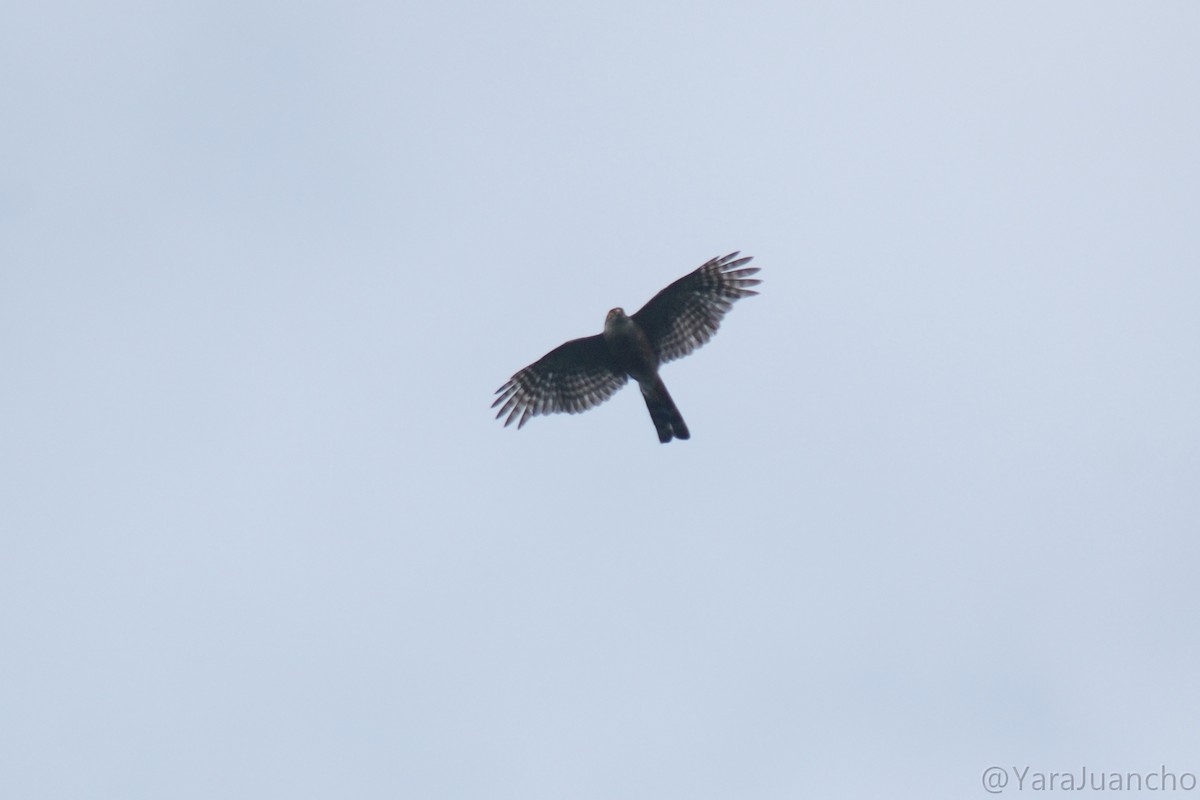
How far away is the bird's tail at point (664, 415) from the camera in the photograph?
15984 millimetres

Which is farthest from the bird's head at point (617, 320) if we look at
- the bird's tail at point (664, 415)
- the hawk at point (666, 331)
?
the bird's tail at point (664, 415)

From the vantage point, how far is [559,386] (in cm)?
1728

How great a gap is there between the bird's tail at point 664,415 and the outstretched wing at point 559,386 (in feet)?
2.80

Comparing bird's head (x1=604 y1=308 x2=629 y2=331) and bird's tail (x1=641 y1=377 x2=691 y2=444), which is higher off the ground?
bird's head (x1=604 y1=308 x2=629 y2=331)

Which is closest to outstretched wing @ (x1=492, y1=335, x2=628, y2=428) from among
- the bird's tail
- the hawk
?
the hawk

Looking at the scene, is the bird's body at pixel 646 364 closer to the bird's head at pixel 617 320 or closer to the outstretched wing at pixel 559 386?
the bird's head at pixel 617 320

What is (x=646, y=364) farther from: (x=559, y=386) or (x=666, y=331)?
(x=559, y=386)

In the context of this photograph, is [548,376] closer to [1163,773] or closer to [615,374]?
[615,374]

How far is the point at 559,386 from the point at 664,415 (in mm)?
1982

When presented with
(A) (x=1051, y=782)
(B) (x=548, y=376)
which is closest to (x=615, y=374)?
(B) (x=548, y=376)

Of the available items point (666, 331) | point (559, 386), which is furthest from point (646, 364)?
point (559, 386)

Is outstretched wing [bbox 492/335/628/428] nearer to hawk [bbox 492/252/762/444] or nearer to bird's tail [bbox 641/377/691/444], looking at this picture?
hawk [bbox 492/252/762/444]

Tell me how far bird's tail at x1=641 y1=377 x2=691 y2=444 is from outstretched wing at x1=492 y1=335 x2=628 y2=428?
33.7 inches

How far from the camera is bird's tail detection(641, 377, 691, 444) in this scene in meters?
16.0
